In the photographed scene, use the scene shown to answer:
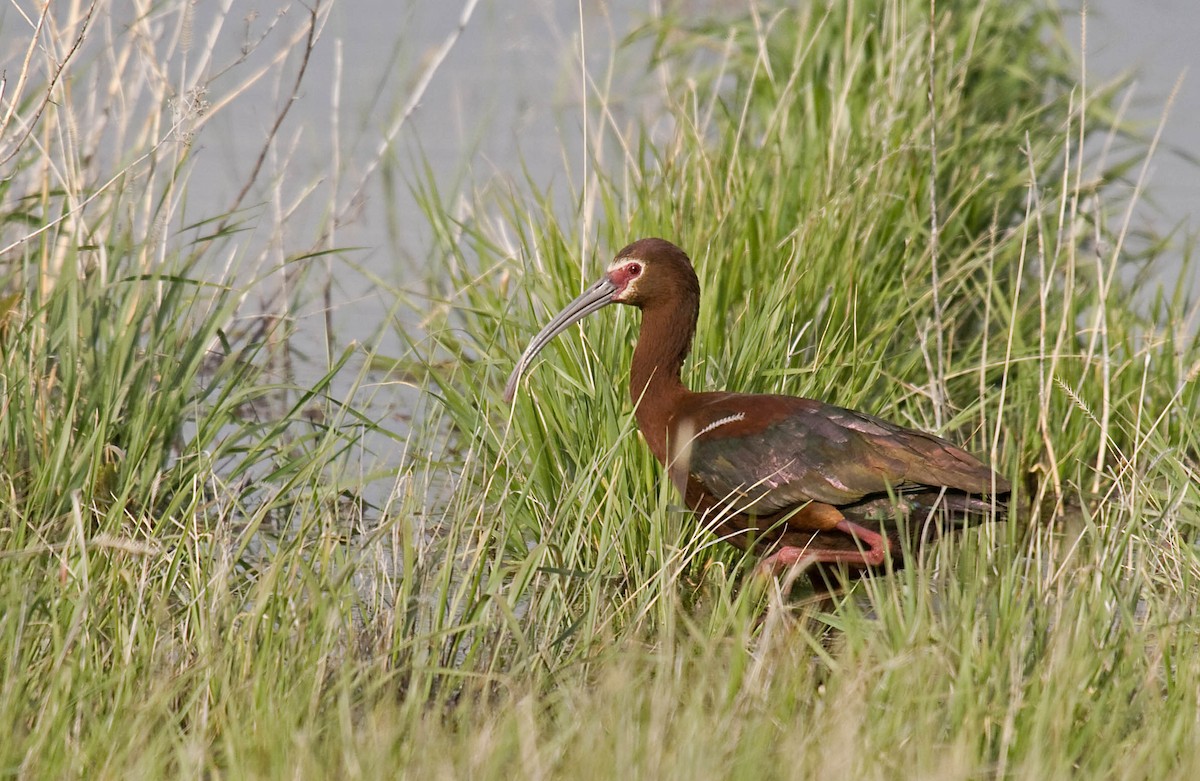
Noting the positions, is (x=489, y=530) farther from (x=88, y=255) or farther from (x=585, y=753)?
(x=88, y=255)

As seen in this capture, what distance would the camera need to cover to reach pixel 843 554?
12.7 ft

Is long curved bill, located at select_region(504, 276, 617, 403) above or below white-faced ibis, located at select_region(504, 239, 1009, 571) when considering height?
above

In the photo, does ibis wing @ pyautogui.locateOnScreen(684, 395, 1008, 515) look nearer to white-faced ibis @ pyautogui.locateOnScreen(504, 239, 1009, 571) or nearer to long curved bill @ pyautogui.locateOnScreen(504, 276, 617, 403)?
white-faced ibis @ pyautogui.locateOnScreen(504, 239, 1009, 571)

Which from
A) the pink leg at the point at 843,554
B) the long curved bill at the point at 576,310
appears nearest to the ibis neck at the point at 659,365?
the long curved bill at the point at 576,310

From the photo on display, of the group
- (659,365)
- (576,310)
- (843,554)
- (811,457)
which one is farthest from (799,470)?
(576,310)

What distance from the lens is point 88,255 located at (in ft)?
15.2

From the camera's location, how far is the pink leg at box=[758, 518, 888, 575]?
3.83 metres

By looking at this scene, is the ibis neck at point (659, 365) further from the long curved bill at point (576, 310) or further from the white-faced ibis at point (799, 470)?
the long curved bill at point (576, 310)

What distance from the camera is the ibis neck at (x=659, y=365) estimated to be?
4082mm

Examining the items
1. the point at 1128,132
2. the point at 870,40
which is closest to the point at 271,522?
the point at 870,40

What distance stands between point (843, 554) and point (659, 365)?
652mm

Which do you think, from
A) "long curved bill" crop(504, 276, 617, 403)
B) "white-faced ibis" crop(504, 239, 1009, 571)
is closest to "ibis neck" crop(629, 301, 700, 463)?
"white-faced ibis" crop(504, 239, 1009, 571)

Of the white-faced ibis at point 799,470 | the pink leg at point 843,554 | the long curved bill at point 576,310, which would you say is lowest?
the pink leg at point 843,554

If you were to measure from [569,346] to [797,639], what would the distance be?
1.33 m
